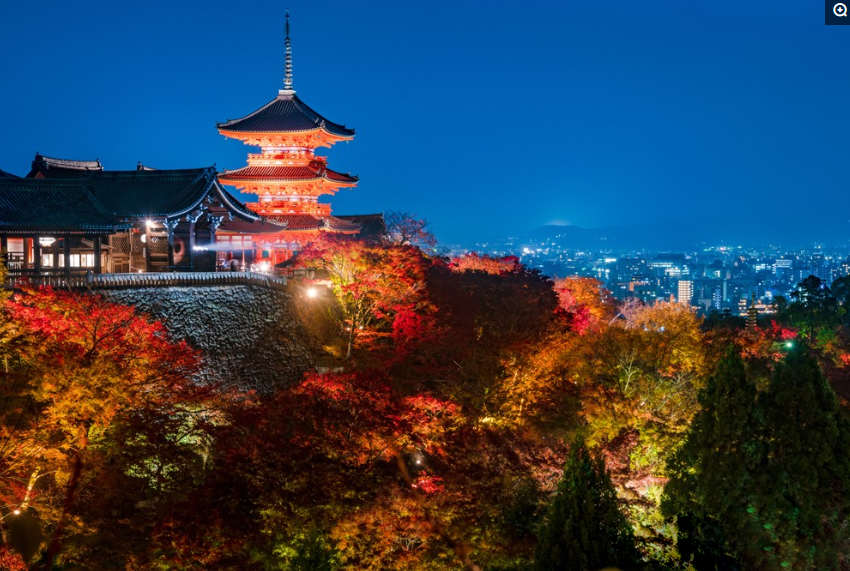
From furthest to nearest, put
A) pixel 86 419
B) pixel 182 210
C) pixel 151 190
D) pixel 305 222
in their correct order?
→ 1. pixel 305 222
2. pixel 151 190
3. pixel 182 210
4. pixel 86 419

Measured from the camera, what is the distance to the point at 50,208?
24078mm

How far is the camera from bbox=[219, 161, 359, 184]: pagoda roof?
35875 mm

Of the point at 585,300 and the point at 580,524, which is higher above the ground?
the point at 585,300

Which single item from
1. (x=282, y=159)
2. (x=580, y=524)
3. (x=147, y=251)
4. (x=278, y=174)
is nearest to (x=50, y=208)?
(x=147, y=251)

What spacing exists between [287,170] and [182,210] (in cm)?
1075

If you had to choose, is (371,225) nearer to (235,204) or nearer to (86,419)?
(235,204)

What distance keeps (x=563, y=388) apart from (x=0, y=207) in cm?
1887

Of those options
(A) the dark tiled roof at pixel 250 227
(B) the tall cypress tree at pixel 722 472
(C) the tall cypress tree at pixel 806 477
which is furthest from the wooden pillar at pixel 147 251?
(C) the tall cypress tree at pixel 806 477

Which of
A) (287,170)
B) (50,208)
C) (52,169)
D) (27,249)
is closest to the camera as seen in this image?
(50,208)

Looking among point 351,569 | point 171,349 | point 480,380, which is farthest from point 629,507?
point 171,349

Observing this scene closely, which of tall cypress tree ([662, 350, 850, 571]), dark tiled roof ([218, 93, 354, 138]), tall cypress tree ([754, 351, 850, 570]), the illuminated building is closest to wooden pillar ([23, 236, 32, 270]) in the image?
dark tiled roof ([218, 93, 354, 138])

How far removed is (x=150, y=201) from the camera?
27.1 m

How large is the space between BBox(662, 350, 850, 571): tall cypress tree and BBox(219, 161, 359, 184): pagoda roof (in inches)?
924

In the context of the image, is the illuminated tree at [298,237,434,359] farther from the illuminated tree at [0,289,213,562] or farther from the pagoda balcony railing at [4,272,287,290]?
the illuminated tree at [0,289,213,562]
